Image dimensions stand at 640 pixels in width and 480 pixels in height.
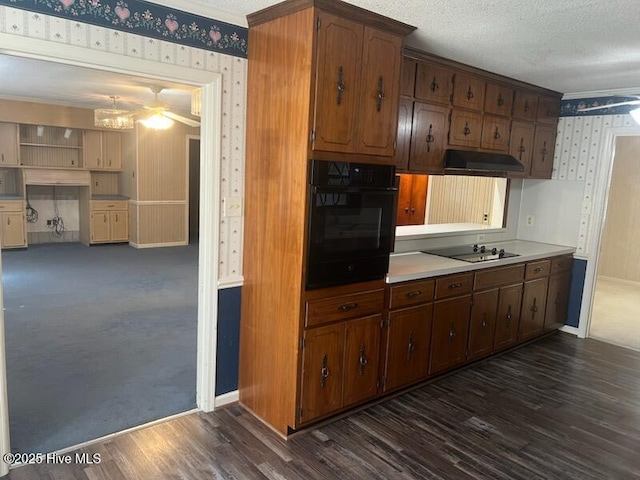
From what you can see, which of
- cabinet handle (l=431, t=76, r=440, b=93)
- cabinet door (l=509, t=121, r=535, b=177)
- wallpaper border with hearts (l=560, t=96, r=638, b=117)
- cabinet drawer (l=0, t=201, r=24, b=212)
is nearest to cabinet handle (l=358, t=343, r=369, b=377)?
cabinet handle (l=431, t=76, r=440, b=93)

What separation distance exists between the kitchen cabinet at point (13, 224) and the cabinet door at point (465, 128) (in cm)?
710

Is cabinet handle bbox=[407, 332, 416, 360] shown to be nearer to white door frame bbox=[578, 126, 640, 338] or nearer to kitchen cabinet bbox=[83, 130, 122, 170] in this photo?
white door frame bbox=[578, 126, 640, 338]

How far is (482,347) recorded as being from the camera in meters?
3.89

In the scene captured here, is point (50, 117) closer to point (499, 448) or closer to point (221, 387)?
point (221, 387)

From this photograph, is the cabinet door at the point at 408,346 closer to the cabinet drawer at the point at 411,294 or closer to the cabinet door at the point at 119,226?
the cabinet drawer at the point at 411,294

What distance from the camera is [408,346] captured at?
327cm

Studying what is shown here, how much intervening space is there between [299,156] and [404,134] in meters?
1.09

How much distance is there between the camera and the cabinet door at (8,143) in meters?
7.55

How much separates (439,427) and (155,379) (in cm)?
201

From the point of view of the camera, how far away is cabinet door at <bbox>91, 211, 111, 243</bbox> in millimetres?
8453

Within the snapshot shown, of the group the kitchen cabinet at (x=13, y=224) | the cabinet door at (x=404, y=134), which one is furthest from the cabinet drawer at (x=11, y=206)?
the cabinet door at (x=404, y=134)

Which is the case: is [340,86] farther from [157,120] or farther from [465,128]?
[157,120]

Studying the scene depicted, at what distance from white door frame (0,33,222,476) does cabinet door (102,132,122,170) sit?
6706 millimetres

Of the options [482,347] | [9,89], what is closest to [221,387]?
[482,347]
